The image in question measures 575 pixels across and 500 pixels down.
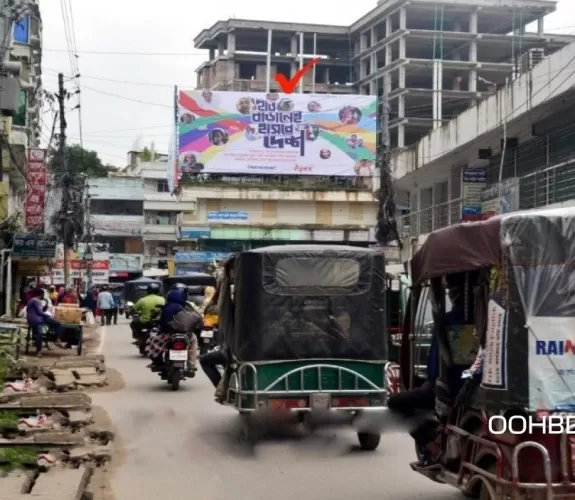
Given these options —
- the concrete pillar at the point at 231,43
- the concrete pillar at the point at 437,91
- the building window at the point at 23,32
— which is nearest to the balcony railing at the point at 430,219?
the building window at the point at 23,32

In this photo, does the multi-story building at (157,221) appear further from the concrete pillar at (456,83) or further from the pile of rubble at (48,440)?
the pile of rubble at (48,440)

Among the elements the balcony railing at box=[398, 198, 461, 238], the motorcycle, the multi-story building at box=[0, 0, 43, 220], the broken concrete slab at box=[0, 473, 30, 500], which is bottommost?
the broken concrete slab at box=[0, 473, 30, 500]

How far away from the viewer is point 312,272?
34.6ft

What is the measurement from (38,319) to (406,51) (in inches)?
2474

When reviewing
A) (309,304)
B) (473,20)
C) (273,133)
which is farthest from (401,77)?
(309,304)

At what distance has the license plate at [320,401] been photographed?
10.1m

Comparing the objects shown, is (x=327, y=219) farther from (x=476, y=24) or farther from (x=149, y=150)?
(x=149, y=150)

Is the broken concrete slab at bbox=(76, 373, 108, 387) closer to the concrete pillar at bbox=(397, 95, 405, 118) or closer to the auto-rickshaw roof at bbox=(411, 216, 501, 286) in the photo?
the auto-rickshaw roof at bbox=(411, 216, 501, 286)

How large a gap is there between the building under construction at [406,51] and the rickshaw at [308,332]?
62692 mm

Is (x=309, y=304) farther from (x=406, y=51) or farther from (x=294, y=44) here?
(x=294, y=44)

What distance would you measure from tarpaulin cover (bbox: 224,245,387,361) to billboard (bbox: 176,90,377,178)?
4565 cm

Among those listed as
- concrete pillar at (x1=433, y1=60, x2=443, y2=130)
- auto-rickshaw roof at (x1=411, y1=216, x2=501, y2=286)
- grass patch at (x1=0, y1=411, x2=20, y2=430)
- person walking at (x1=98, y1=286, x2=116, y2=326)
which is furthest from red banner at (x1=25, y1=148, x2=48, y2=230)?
concrete pillar at (x1=433, y1=60, x2=443, y2=130)

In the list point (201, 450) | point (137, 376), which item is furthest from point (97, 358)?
point (201, 450)

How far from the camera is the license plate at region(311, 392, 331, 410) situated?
10.1 meters
